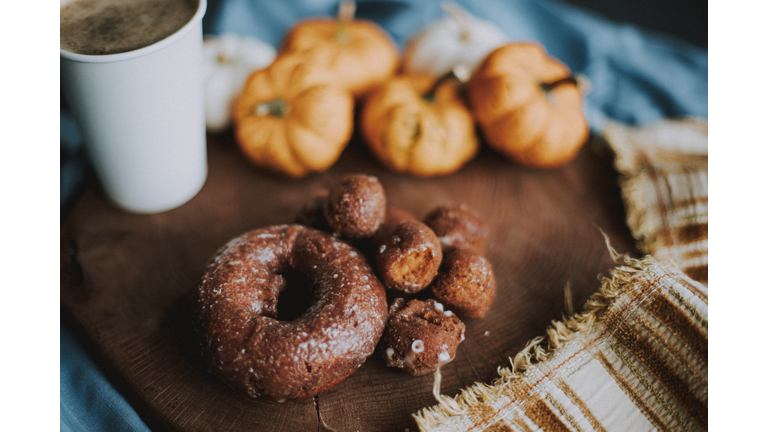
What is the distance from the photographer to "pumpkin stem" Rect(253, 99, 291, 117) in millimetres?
1489

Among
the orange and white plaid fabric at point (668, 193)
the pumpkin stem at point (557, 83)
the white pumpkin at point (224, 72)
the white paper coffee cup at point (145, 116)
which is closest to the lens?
the white paper coffee cup at point (145, 116)

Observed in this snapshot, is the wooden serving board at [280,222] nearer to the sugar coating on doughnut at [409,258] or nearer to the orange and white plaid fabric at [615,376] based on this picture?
the orange and white plaid fabric at [615,376]

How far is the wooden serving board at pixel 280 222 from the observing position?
41.6 inches

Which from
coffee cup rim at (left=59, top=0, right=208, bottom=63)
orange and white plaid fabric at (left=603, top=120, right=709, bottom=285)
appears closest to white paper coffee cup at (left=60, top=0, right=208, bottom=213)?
coffee cup rim at (left=59, top=0, right=208, bottom=63)

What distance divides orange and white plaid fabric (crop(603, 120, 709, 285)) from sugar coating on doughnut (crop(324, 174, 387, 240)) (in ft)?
2.78

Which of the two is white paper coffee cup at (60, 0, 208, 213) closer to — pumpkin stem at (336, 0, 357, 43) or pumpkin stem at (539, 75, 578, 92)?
pumpkin stem at (336, 0, 357, 43)

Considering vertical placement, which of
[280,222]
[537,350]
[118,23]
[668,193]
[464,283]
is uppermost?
[118,23]

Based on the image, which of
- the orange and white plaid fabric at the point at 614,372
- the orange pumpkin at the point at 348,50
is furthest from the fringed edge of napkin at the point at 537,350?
the orange pumpkin at the point at 348,50

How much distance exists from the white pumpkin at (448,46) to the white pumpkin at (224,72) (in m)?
0.58

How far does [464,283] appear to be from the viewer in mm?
1110

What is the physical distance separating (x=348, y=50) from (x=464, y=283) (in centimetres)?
105

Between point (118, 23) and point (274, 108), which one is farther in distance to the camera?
point (274, 108)

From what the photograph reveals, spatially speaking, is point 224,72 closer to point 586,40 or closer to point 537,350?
point 537,350

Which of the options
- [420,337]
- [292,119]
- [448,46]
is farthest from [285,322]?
[448,46]
